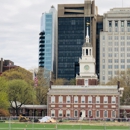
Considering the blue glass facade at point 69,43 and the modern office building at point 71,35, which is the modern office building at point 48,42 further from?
the blue glass facade at point 69,43

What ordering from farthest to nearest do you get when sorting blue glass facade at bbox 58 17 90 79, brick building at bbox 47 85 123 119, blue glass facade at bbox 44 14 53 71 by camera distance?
blue glass facade at bbox 44 14 53 71 → blue glass facade at bbox 58 17 90 79 → brick building at bbox 47 85 123 119

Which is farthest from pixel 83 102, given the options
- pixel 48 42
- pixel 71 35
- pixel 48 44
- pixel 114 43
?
pixel 114 43

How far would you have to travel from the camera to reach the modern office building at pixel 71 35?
189375 mm

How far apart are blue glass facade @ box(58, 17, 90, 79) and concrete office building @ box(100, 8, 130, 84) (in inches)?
373

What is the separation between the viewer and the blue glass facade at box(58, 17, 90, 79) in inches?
7466

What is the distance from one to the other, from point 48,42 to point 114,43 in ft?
90.2

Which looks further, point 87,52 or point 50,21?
point 50,21

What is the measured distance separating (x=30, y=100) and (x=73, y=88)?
39.4 feet

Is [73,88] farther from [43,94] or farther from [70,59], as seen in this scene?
[70,59]

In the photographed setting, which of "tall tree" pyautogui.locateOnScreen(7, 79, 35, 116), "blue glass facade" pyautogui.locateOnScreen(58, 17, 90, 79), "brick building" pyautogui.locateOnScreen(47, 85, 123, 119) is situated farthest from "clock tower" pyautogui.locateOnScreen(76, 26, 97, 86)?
"blue glass facade" pyautogui.locateOnScreen(58, 17, 90, 79)

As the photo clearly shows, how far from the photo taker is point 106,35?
193m

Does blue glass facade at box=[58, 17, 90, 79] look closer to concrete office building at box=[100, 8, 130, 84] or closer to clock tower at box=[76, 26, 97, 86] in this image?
concrete office building at box=[100, 8, 130, 84]

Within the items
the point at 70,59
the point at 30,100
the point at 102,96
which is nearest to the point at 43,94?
the point at 30,100

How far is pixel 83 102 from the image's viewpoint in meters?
105
